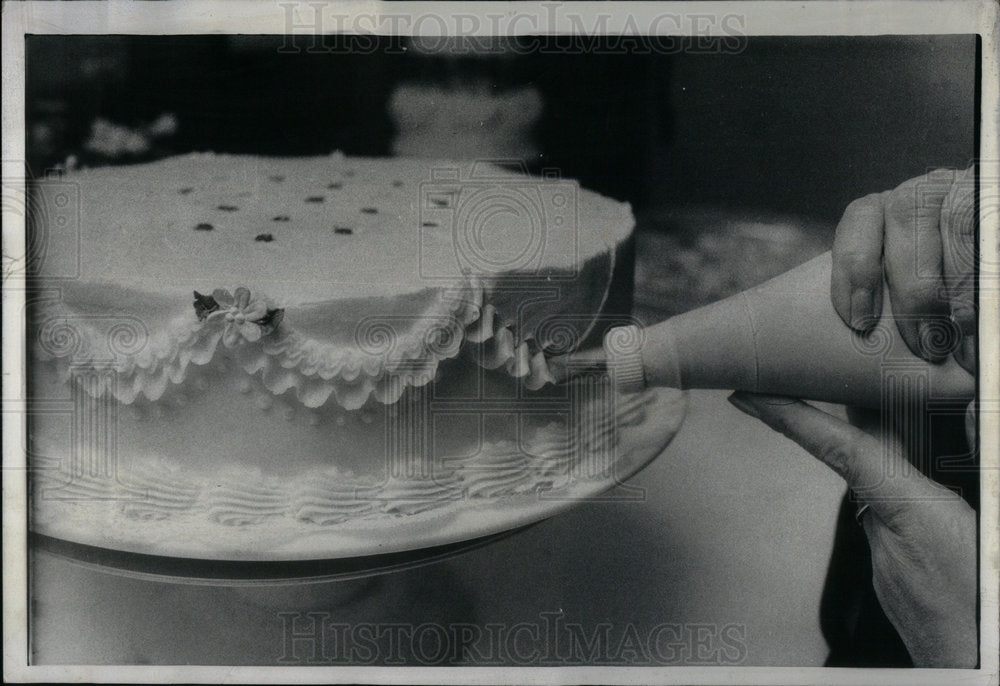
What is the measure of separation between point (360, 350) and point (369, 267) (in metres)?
0.24

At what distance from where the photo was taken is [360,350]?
103 inches

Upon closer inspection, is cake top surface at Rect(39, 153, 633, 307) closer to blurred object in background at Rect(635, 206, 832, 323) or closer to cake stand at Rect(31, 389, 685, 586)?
blurred object in background at Rect(635, 206, 832, 323)

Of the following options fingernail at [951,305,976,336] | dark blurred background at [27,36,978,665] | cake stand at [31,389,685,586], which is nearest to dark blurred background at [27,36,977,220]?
dark blurred background at [27,36,978,665]

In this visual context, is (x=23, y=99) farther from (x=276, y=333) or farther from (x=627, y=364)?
(x=627, y=364)

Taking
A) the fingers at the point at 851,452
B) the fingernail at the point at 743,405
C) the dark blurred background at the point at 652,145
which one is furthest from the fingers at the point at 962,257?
the fingernail at the point at 743,405

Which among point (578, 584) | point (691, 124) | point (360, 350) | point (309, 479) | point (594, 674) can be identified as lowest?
point (594, 674)

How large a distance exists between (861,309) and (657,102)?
2.72 feet

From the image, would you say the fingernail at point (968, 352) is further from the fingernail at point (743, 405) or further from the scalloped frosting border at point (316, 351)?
the scalloped frosting border at point (316, 351)

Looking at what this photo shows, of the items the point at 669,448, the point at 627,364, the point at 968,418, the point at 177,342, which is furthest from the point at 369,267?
the point at 968,418

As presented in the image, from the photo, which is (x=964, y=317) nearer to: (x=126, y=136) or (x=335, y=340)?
(x=335, y=340)

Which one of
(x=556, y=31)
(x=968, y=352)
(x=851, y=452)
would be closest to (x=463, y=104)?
(x=556, y=31)

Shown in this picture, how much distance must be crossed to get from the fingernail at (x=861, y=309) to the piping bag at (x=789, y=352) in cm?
3

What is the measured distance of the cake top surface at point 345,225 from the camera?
2637mm

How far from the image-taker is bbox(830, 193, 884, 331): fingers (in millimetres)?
2604
